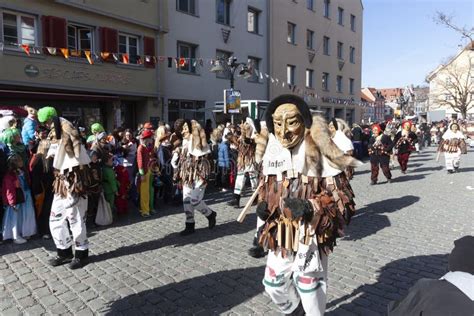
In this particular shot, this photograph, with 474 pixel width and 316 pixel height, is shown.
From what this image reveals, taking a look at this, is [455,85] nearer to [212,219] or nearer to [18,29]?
[18,29]

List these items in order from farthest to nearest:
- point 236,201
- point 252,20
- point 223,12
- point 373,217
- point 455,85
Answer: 1. point 455,85
2. point 252,20
3. point 223,12
4. point 236,201
5. point 373,217

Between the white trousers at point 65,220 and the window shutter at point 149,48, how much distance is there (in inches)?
492

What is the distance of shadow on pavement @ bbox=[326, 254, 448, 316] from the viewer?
358 centimetres

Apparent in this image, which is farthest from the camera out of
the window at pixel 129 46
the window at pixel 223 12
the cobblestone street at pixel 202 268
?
the window at pixel 223 12

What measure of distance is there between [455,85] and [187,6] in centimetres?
3869

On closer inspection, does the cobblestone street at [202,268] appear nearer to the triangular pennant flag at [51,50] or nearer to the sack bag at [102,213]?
the sack bag at [102,213]

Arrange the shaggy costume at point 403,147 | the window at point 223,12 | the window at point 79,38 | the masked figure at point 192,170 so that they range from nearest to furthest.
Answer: the masked figure at point 192,170 < the shaggy costume at point 403,147 < the window at point 79,38 < the window at point 223,12

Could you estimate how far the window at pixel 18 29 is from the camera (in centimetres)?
1214

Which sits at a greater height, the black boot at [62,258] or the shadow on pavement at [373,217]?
the black boot at [62,258]

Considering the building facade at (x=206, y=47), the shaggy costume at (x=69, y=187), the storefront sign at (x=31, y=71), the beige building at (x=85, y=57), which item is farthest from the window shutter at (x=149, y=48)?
the shaggy costume at (x=69, y=187)

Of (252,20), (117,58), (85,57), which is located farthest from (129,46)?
(252,20)

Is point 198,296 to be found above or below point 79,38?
below

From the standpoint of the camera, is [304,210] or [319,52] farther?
[319,52]

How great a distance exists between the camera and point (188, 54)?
18.7m
